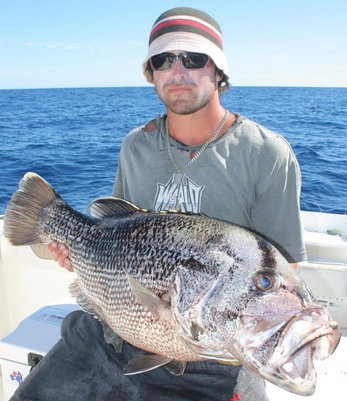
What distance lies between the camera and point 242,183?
2.76 m

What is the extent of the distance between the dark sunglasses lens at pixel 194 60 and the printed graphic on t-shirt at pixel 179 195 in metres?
0.72

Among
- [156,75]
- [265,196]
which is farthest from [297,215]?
[156,75]

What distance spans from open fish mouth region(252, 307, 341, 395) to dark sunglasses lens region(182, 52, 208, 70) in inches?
71.2

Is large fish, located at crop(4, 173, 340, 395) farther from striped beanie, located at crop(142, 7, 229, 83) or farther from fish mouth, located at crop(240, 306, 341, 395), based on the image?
striped beanie, located at crop(142, 7, 229, 83)

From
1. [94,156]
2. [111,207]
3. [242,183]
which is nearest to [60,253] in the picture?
[111,207]

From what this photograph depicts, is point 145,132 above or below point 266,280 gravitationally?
above

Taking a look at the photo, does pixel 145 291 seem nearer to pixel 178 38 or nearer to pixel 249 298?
pixel 249 298

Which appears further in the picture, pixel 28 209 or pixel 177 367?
pixel 28 209

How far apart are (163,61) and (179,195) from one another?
89 centimetres

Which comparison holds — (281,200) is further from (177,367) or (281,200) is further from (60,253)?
(60,253)

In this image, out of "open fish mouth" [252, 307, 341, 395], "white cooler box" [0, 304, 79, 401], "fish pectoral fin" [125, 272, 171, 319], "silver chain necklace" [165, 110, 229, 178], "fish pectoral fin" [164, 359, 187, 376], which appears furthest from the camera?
"white cooler box" [0, 304, 79, 401]

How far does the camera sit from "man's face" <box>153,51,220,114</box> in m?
2.83

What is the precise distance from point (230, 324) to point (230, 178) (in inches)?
48.9

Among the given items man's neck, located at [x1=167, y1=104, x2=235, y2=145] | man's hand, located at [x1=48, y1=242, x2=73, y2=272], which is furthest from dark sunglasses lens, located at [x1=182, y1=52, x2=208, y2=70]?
man's hand, located at [x1=48, y1=242, x2=73, y2=272]
